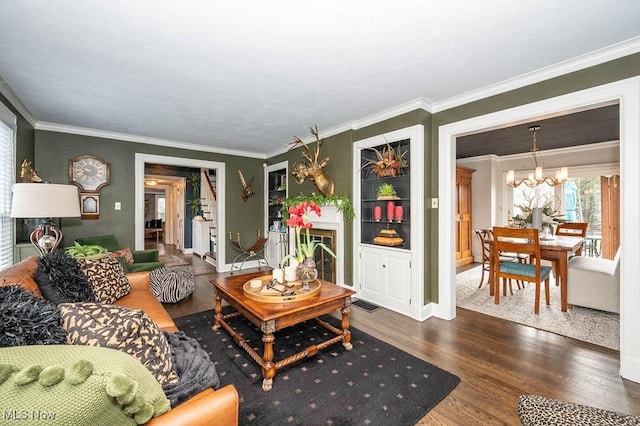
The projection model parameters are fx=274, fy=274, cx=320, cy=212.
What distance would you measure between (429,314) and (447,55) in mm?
2701

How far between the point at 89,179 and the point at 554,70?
19.6ft

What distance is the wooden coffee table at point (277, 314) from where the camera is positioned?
1975 millimetres

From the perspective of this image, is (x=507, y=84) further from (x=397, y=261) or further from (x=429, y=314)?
(x=429, y=314)

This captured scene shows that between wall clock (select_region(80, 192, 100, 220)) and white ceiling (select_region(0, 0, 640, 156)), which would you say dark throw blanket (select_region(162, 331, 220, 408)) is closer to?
white ceiling (select_region(0, 0, 640, 156))

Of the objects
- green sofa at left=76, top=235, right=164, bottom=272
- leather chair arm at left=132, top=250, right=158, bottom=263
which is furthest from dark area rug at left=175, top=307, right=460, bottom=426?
leather chair arm at left=132, top=250, right=158, bottom=263

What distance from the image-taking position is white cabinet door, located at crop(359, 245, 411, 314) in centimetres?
330

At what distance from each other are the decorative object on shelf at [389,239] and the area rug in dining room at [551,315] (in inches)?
46.8

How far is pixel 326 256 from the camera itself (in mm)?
4293

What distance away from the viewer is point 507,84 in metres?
2.66

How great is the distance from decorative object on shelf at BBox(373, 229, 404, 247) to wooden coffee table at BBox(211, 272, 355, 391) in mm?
1215

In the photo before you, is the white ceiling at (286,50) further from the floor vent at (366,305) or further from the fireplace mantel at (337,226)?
the floor vent at (366,305)

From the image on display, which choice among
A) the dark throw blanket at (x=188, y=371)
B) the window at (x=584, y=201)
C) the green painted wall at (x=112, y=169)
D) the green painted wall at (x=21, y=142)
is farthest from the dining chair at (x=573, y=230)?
the green painted wall at (x=21, y=142)

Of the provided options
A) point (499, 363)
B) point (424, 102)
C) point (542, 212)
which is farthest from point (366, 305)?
point (542, 212)

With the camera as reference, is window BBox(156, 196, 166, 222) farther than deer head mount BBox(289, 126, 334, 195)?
Yes
